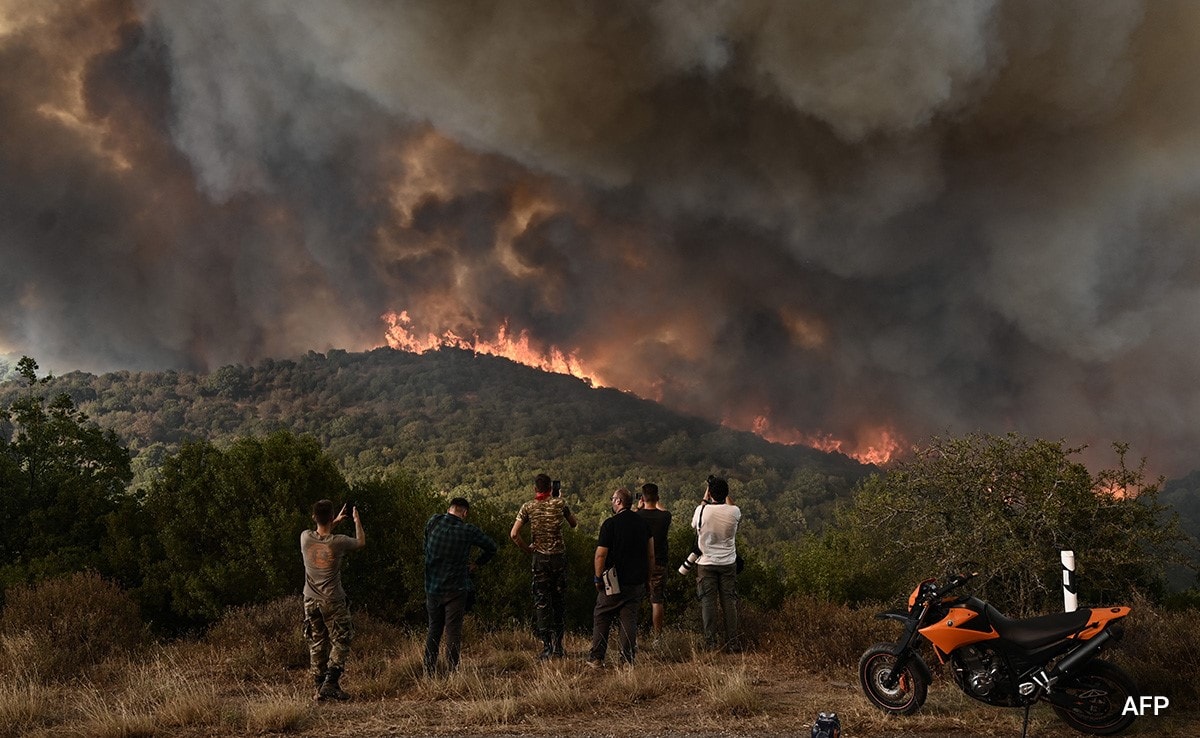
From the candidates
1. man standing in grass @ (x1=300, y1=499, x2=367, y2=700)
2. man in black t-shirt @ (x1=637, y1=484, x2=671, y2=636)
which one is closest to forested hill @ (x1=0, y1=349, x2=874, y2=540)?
man in black t-shirt @ (x1=637, y1=484, x2=671, y2=636)

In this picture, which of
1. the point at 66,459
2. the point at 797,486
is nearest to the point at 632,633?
the point at 66,459

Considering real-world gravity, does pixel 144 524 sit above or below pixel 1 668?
above

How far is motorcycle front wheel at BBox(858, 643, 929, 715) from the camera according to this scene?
23.2 ft

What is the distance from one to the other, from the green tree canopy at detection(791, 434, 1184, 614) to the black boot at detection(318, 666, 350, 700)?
37.0 feet

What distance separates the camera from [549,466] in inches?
4267

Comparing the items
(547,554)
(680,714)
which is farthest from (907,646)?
(547,554)

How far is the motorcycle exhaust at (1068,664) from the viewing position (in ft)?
20.2

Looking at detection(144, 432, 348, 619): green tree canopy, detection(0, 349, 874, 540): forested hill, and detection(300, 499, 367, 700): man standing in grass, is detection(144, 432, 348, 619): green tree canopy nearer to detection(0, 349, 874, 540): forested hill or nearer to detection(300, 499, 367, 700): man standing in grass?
detection(300, 499, 367, 700): man standing in grass

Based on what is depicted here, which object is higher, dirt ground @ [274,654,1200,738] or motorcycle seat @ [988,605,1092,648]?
motorcycle seat @ [988,605,1092,648]

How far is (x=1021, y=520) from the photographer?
14820 millimetres

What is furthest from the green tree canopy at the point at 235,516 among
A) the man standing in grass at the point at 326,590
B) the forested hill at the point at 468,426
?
the forested hill at the point at 468,426

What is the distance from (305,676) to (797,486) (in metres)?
94.7

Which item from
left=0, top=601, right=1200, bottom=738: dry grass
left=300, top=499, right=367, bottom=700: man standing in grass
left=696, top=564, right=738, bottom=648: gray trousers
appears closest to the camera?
left=0, top=601, right=1200, bottom=738: dry grass

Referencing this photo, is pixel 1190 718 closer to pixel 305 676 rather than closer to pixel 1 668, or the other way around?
pixel 305 676
